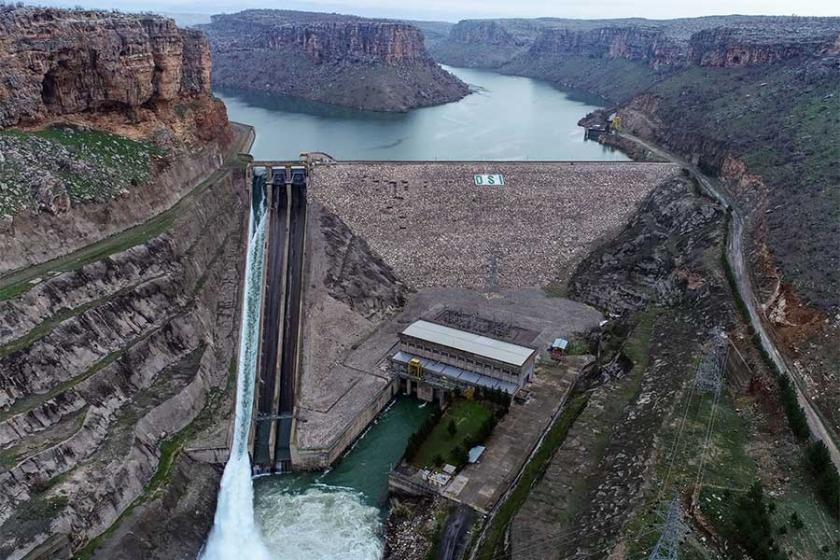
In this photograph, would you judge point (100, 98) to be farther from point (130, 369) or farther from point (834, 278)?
point (834, 278)

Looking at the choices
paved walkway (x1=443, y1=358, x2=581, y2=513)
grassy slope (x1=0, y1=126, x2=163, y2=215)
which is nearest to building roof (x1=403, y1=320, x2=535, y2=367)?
paved walkway (x1=443, y1=358, x2=581, y2=513)

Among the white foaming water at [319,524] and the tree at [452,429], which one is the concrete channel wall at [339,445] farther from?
the tree at [452,429]

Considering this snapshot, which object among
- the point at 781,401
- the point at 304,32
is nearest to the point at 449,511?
the point at 781,401

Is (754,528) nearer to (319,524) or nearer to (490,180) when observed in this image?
(319,524)

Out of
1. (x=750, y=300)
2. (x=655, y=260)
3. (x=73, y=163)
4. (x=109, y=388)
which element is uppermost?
(x=73, y=163)

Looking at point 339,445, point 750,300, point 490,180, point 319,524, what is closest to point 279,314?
point 339,445

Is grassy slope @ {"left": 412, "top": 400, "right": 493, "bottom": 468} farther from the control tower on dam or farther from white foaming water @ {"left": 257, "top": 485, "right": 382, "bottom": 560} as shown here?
the control tower on dam

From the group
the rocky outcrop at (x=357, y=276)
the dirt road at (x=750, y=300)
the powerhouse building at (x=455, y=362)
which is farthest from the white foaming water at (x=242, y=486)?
the dirt road at (x=750, y=300)
